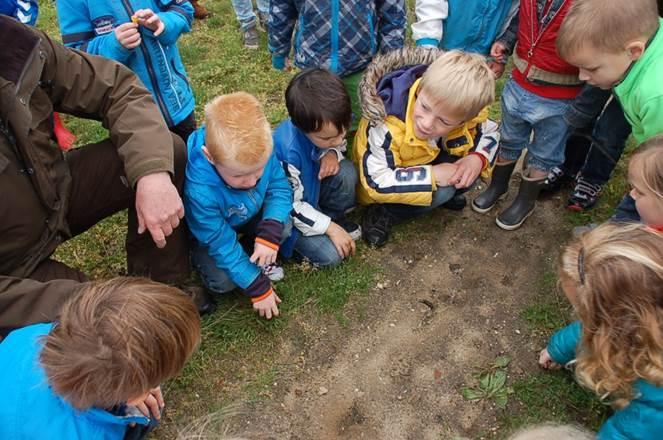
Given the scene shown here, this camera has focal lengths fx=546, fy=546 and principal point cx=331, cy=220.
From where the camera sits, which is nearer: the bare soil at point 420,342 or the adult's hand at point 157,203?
the adult's hand at point 157,203

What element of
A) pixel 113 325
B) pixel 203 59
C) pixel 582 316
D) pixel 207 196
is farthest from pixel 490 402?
pixel 203 59

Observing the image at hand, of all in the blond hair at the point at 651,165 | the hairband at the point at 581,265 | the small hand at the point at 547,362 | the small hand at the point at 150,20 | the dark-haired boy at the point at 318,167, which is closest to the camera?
the hairband at the point at 581,265

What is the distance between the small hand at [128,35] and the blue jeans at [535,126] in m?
2.02

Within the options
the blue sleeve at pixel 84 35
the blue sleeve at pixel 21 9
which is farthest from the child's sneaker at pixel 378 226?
the blue sleeve at pixel 21 9

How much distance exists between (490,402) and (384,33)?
2.19m

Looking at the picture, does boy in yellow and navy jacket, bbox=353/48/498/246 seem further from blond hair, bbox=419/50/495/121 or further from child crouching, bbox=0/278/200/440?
child crouching, bbox=0/278/200/440

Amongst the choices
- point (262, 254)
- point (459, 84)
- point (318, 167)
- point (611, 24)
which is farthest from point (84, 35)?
point (611, 24)

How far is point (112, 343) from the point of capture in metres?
1.41

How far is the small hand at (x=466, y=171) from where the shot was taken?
3035 millimetres

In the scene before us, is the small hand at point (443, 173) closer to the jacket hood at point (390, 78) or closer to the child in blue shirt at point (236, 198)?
the jacket hood at point (390, 78)

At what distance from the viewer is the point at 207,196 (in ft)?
7.99

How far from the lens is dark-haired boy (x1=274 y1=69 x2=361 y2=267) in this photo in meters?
2.62

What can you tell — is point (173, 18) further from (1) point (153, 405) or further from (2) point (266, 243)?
(1) point (153, 405)

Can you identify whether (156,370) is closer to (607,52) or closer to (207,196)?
(207,196)
